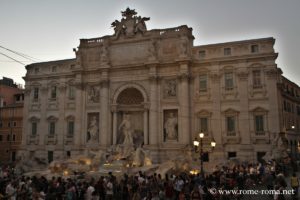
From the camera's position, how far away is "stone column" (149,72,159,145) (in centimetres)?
3284

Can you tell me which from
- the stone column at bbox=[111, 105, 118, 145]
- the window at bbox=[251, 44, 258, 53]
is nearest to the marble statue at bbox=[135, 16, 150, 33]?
the stone column at bbox=[111, 105, 118, 145]

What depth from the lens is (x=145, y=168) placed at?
82.0 ft

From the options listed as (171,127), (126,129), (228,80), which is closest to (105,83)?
(126,129)

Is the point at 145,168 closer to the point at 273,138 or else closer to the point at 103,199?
the point at 103,199

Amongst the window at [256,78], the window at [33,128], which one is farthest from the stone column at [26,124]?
the window at [256,78]

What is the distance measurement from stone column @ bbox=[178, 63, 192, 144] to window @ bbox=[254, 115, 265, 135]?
21.0 feet

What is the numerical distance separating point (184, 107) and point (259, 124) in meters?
7.33

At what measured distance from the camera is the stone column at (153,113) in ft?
108

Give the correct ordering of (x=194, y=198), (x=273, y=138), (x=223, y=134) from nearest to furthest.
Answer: (x=194, y=198), (x=273, y=138), (x=223, y=134)

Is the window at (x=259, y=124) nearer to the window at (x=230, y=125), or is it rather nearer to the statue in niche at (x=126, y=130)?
the window at (x=230, y=125)

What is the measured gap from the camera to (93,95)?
37.0m

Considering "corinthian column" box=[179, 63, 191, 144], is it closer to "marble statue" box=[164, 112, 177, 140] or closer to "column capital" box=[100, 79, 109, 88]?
"marble statue" box=[164, 112, 177, 140]

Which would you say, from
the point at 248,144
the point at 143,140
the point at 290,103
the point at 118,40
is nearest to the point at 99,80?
the point at 118,40

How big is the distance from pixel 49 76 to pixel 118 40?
10266mm
